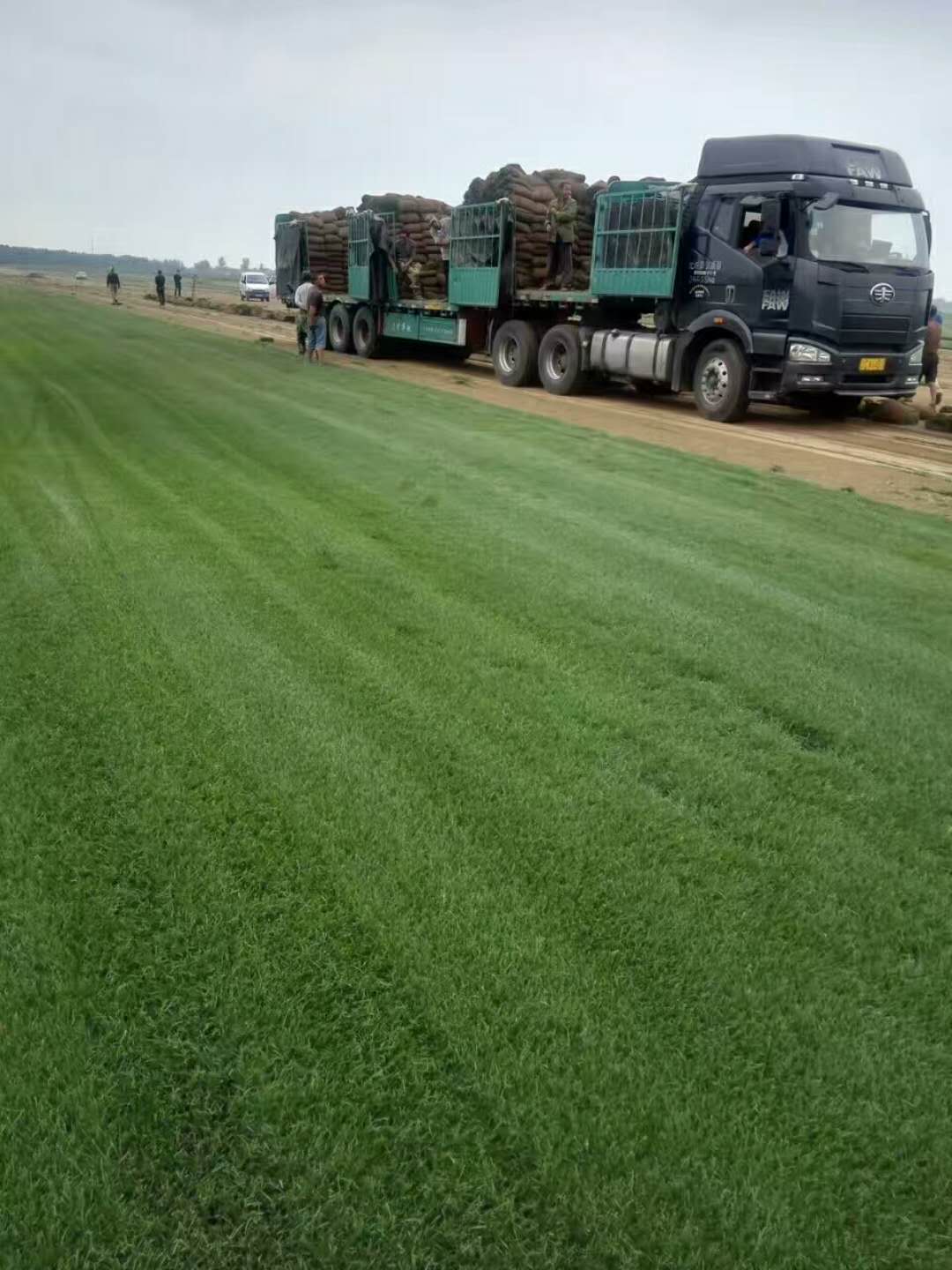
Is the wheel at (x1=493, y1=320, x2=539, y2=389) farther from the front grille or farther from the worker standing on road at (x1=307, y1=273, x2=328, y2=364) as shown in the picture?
the front grille

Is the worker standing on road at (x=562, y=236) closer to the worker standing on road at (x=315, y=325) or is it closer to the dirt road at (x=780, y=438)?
the dirt road at (x=780, y=438)

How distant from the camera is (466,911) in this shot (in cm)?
285

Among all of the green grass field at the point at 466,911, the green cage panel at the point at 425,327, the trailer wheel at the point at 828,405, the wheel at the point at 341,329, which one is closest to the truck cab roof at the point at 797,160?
the trailer wheel at the point at 828,405

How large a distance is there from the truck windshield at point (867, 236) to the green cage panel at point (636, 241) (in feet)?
6.83

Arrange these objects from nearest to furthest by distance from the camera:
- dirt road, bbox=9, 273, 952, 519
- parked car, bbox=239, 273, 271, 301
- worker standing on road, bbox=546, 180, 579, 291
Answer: dirt road, bbox=9, 273, 952, 519 → worker standing on road, bbox=546, 180, 579, 291 → parked car, bbox=239, 273, 271, 301

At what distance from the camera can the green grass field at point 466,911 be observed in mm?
1997

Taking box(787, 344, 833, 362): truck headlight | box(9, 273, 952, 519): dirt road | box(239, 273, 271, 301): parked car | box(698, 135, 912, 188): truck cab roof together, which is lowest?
box(239, 273, 271, 301): parked car

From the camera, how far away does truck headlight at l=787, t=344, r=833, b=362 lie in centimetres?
1344

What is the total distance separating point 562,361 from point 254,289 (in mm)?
48079

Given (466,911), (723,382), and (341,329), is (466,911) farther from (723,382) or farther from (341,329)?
(341,329)

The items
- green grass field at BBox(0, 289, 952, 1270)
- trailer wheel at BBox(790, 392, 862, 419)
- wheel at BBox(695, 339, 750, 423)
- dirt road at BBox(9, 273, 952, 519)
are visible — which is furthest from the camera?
trailer wheel at BBox(790, 392, 862, 419)

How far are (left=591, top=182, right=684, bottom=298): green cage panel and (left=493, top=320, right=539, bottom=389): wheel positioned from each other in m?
2.23

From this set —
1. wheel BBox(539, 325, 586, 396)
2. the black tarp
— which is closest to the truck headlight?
wheel BBox(539, 325, 586, 396)

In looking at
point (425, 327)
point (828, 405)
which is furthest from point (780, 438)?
point (425, 327)
